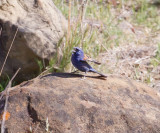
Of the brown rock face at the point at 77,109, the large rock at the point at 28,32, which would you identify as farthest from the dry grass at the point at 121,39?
the brown rock face at the point at 77,109

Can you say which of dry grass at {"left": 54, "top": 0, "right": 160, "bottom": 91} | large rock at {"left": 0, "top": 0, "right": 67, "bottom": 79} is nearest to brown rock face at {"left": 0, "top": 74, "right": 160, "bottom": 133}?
large rock at {"left": 0, "top": 0, "right": 67, "bottom": 79}

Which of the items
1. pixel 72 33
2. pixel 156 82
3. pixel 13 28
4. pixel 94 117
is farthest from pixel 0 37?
pixel 156 82

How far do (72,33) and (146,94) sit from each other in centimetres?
155

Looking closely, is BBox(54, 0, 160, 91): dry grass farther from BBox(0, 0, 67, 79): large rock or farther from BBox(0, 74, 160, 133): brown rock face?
BBox(0, 74, 160, 133): brown rock face

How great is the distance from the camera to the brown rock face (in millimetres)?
2734

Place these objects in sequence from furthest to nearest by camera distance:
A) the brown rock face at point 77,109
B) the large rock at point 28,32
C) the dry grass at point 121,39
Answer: the dry grass at point 121,39 → the large rock at point 28,32 → the brown rock face at point 77,109

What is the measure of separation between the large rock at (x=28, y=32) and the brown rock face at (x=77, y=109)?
3.06 feet

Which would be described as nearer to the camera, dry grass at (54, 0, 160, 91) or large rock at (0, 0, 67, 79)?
large rock at (0, 0, 67, 79)

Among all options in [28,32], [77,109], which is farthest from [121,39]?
[77,109]

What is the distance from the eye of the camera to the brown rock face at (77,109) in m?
2.73

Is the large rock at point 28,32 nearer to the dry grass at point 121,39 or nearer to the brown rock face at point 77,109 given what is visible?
the dry grass at point 121,39

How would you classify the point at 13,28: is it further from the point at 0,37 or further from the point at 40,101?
the point at 40,101

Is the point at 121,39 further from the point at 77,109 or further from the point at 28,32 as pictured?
the point at 77,109

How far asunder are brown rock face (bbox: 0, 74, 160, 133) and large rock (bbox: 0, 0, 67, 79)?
0.93 meters
